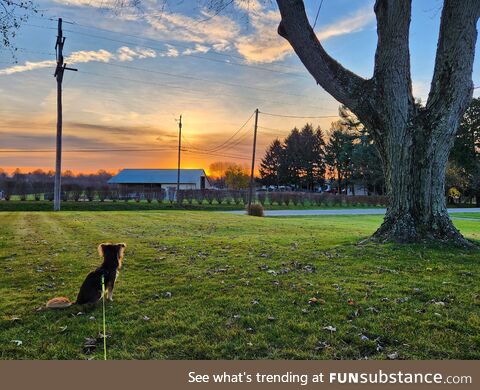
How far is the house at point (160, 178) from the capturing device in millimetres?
62656

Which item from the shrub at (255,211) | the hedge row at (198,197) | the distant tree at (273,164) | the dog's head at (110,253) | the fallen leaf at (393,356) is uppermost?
the distant tree at (273,164)

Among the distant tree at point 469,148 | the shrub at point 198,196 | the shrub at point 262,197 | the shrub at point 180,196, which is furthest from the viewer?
the distant tree at point 469,148

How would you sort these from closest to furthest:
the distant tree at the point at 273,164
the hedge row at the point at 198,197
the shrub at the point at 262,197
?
the hedge row at the point at 198,197
the shrub at the point at 262,197
the distant tree at the point at 273,164

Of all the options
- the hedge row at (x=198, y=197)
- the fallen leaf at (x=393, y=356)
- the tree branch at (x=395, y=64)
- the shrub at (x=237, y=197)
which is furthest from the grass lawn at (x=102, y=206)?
the fallen leaf at (x=393, y=356)

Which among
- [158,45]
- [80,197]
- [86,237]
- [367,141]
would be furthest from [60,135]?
[367,141]

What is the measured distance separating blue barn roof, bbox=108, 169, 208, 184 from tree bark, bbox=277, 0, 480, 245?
54.8m

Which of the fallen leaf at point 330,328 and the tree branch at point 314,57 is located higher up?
the tree branch at point 314,57

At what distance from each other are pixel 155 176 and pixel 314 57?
5828 cm

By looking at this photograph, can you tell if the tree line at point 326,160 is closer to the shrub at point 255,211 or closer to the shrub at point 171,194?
the shrub at point 171,194

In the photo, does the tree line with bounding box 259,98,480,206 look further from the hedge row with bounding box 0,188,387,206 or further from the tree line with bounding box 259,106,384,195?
the hedge row with bounding box 0,188,387,206

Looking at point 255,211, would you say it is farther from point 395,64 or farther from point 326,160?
point 326,160

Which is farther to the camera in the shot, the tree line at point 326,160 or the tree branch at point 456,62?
the tree line at point 326,160

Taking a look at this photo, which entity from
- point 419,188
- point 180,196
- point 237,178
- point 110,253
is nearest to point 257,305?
point 110,253
